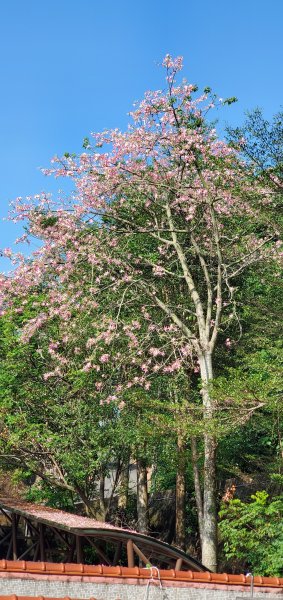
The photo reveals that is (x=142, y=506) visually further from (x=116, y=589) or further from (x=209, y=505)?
(x=116, y=589)

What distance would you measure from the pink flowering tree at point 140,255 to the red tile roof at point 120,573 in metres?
8.54

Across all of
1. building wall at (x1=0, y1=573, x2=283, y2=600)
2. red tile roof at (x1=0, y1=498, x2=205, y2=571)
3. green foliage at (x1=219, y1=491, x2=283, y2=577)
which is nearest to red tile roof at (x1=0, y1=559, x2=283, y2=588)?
building wall at (x1=0, y1=573, x2=283, y2=600)

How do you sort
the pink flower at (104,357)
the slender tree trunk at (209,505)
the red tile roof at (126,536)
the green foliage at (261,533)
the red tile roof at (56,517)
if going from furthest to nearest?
the pink flower at (104,357) → the slender tree trunk at (209,505) → the green foliage at (261,533) → the red tile roof at (56,517) → the red tile roof at (126,536)

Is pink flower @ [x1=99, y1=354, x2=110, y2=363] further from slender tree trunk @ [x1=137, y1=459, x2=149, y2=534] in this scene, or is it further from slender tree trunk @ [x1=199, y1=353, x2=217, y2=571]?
slender tree trunk @ [x1=137, y1=459, x2=149, y2=534]

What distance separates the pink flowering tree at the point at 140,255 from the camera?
1945cm

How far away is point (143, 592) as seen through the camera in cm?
984

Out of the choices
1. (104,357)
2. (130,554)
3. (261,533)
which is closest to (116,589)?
(130,554)

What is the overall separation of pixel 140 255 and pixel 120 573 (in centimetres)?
1297

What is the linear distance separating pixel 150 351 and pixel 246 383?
5451 millimetres

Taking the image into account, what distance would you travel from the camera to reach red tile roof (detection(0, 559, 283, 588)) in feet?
30.3

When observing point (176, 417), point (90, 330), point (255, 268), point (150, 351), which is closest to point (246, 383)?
point (176, 417)

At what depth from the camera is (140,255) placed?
21766 mm

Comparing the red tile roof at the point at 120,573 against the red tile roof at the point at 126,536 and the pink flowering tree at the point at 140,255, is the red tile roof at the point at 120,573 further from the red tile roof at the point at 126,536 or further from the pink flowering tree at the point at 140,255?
the pink flowering tree at the point at 140,255

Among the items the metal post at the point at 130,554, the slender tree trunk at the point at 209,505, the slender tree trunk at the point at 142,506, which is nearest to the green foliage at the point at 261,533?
the slender tree trunk at the point at 209,505
